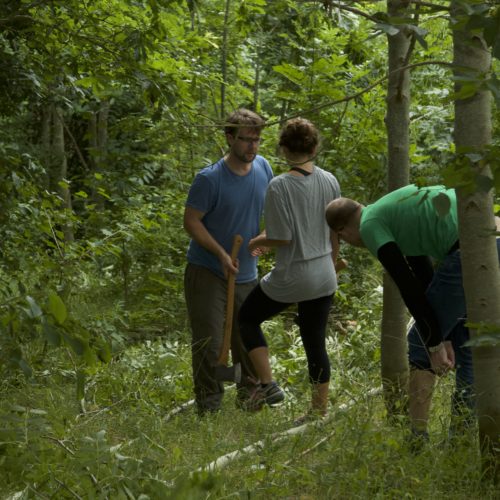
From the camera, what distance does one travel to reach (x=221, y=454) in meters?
4.45

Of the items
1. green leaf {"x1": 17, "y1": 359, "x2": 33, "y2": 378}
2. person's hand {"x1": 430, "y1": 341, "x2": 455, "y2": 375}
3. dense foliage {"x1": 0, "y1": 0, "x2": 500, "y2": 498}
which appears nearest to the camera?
green leaf {"x1": 17, "y1": 359, "x2": 33, "y2": 378}

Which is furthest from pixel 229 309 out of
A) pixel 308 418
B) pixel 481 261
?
pixel 481 261

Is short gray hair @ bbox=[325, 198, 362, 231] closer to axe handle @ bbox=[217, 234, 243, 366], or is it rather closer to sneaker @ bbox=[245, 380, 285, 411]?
axe handle @ bbox=[217, 234, 243, 366]

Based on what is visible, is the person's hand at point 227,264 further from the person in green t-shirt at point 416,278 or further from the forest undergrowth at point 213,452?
the person in green t-shirt at point 416,278

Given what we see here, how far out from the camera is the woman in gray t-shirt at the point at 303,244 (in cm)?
558

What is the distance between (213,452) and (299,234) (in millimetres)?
1654

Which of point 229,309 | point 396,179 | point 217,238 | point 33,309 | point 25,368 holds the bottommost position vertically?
→ point 229,309

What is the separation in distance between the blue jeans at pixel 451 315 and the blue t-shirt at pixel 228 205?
5.56 feet

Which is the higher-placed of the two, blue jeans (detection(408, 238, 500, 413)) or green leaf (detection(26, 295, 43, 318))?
green leaf (detection(26, 295, 43, 318))

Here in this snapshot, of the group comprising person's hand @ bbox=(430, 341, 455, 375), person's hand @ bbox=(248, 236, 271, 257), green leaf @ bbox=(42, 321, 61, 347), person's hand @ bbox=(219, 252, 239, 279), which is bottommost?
person's hand @ bbox=(430, 341, 455, 375)

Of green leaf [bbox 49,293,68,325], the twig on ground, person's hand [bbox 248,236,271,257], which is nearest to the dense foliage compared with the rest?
green leaf [bbox 49,293,68,325]

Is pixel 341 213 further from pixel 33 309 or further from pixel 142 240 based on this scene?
pixel 142 240

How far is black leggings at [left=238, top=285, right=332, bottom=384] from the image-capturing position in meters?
5.69

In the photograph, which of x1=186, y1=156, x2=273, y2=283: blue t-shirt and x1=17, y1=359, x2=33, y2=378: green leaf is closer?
x1=17, y1=359, x2=33, y2=378: green leaf
